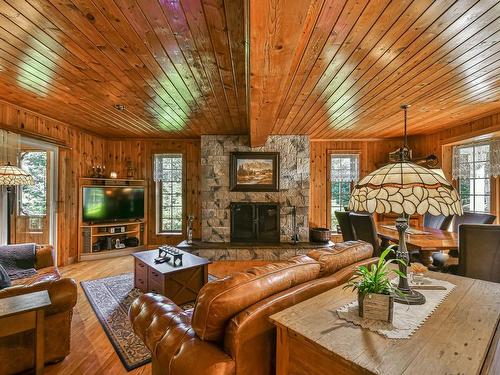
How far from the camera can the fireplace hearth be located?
16.5 feet

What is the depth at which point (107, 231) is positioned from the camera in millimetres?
4914

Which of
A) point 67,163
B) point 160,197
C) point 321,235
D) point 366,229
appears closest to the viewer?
point 366,229

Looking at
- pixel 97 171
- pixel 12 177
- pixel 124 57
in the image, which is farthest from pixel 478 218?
pixel 97 171

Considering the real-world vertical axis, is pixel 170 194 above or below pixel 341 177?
below

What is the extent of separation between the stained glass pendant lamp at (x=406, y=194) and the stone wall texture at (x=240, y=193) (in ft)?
12.5

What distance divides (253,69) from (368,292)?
60.8 inches

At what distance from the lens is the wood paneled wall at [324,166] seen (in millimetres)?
5609

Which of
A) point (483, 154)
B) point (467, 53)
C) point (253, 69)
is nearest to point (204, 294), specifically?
point (253, 69)

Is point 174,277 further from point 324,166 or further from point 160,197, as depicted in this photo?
point 324,166

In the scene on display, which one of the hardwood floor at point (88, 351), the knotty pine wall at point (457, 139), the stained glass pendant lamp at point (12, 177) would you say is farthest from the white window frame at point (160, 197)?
the knotty pine wall at point (457, 139)

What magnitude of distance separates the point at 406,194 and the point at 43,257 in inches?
146

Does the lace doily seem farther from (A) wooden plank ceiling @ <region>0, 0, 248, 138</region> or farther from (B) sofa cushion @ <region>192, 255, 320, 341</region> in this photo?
(A) wooden plank ceiling @ <region>0, 0, 248, 138</region>

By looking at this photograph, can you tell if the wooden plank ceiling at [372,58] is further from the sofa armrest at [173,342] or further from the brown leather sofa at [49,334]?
the brown leather sofa at [49,334]

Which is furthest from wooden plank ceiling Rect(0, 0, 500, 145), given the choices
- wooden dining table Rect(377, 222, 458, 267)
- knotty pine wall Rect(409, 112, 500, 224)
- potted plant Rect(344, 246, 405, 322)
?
wooden dining table Rect(377, 222, 458, 267)
